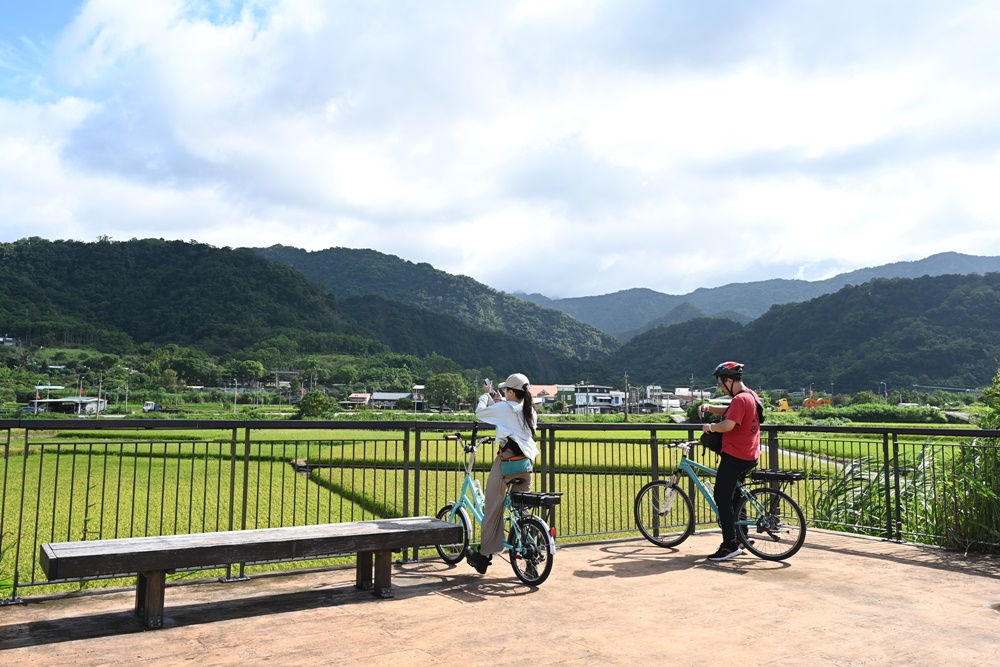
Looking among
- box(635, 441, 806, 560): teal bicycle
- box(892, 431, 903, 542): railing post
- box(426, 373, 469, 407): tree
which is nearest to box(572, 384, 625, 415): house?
box(426, 373, 469, 407): tree

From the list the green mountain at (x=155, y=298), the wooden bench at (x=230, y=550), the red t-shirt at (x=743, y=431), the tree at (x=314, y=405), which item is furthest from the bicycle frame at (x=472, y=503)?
the green mountain at (x=155, y=298)

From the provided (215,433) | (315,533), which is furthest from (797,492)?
(215,433)

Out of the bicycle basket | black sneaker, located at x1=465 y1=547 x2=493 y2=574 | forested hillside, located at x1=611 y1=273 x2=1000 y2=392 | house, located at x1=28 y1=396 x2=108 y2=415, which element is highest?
forested hillside, located at x1=611 y1=273 x2=1000 y2=392

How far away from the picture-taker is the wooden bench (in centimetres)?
419

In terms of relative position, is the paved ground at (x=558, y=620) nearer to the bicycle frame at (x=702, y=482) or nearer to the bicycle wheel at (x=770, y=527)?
the bicycle wheel at (x=770, y=527)

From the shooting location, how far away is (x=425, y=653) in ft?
13.2

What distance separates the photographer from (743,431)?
6.73 metres

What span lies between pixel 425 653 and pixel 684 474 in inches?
165

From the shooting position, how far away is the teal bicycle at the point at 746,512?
22.4 feet

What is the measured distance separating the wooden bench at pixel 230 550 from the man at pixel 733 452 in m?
2.66

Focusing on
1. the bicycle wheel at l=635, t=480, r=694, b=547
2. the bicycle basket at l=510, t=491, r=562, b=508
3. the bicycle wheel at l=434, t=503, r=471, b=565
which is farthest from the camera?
the bicycle wheel at l=635, t=480, r=694, b=547

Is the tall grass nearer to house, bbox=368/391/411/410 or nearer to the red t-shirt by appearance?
the red t-shirt

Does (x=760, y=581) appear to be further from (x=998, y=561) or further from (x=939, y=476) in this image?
(x=939, y=476)

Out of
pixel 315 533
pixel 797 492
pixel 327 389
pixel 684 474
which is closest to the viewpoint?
pixel 315 533
